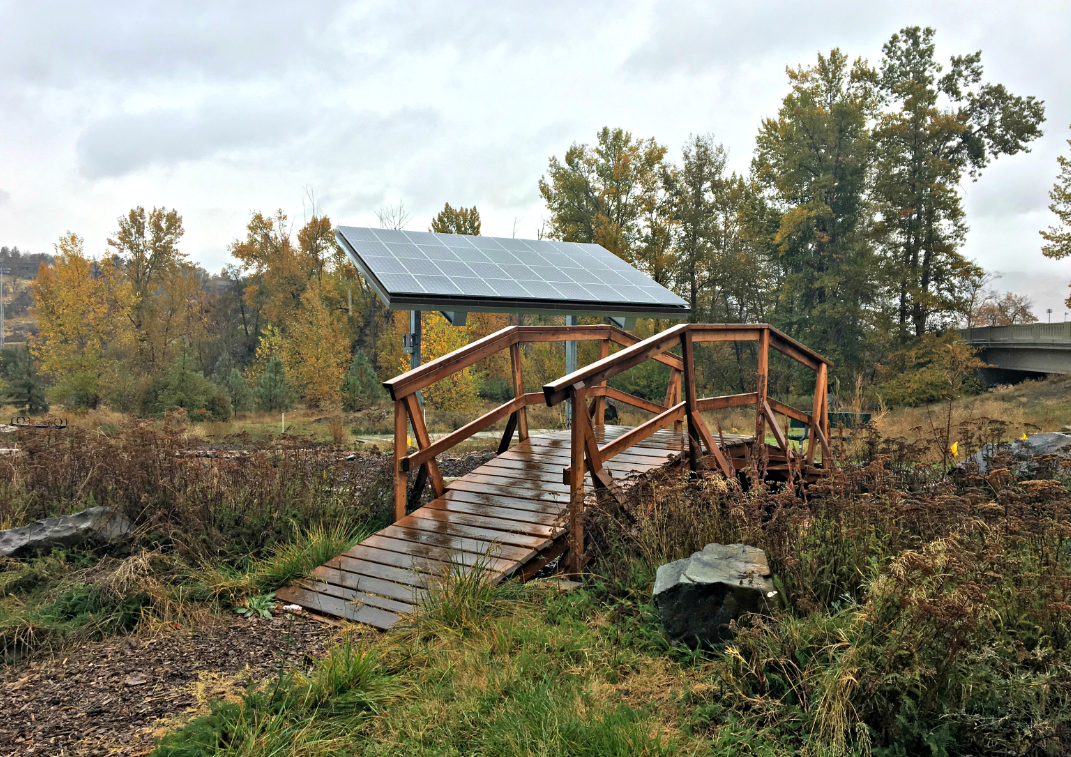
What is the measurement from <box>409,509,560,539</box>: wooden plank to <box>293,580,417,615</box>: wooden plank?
996 millimetres

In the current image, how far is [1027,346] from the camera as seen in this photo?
3195 centimetres

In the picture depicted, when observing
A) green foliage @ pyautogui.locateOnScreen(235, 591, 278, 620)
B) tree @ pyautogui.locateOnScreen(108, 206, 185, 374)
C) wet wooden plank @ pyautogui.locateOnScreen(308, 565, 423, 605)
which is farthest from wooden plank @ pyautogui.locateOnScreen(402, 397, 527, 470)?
tree @ pyautogui.locateOnScreen(108, 206, 185, 374)

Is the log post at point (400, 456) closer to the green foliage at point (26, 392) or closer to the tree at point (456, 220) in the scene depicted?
the green foliage at point (26, 392)

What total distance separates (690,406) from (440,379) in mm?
2209

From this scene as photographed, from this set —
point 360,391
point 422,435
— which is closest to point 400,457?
point 422,435

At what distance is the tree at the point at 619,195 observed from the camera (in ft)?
103

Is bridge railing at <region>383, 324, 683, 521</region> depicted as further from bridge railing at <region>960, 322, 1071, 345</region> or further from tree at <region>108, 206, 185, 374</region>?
tree at <region>108, 206, 185, 374</region>

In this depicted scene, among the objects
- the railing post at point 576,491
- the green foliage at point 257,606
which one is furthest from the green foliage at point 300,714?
the railing post at point 576,491

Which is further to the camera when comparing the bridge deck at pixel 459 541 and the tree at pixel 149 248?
the tree at pixel 149 248

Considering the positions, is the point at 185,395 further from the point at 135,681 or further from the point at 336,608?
the point at 135,681

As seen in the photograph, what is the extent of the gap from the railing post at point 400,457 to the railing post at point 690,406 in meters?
2.26

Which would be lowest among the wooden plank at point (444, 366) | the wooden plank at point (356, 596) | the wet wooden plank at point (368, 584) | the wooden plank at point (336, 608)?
the wooden plank at point (336, 608)

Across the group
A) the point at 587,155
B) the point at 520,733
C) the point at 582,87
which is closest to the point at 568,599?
the point at 520,733

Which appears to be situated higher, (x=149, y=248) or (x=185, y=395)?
(x=149, y=248)
